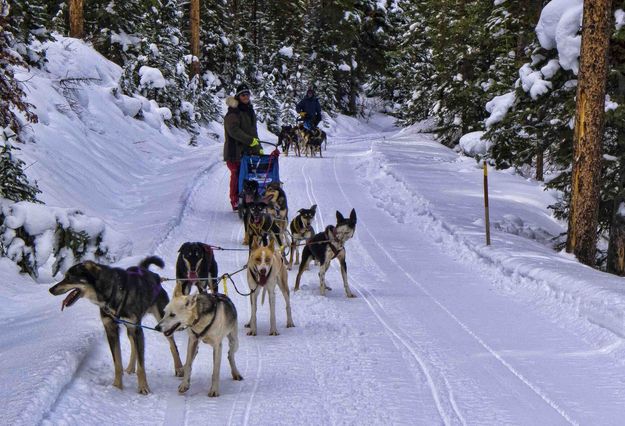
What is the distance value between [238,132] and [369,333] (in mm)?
7646

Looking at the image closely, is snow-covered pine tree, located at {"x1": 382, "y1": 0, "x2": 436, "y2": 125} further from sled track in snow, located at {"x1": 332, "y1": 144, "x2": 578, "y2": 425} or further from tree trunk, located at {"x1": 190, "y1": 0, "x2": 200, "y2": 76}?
sled track in snow, located at {"x1": 332, "y1": 144, "x2": 578, "y2": 425}

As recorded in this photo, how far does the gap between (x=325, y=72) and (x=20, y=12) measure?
3138 cm

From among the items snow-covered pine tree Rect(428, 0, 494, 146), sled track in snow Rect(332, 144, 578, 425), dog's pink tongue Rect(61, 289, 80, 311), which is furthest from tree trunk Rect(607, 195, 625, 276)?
snow-covered pine tree Rect(428, 0, 494, 146)

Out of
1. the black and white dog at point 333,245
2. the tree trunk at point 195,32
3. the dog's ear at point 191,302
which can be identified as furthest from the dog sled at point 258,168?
the tree trunk at point 195,32

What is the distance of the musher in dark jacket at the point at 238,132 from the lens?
1420 centimetres

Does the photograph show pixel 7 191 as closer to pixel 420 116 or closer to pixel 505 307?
pixel 505 307

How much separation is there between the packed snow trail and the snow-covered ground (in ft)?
0.07

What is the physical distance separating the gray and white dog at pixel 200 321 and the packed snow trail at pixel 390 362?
0.25 meters

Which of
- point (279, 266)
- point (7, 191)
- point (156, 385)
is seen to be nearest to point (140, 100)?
point (7, 191)

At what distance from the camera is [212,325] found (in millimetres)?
5613

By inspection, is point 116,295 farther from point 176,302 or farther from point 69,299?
point 176,302

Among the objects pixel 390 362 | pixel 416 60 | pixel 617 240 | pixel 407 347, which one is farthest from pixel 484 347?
pixel 416 60

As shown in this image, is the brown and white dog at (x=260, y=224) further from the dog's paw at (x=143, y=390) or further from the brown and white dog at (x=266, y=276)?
the dog's paw at (x=143, y=390)

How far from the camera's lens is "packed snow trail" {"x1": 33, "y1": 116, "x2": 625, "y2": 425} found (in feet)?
17.8
